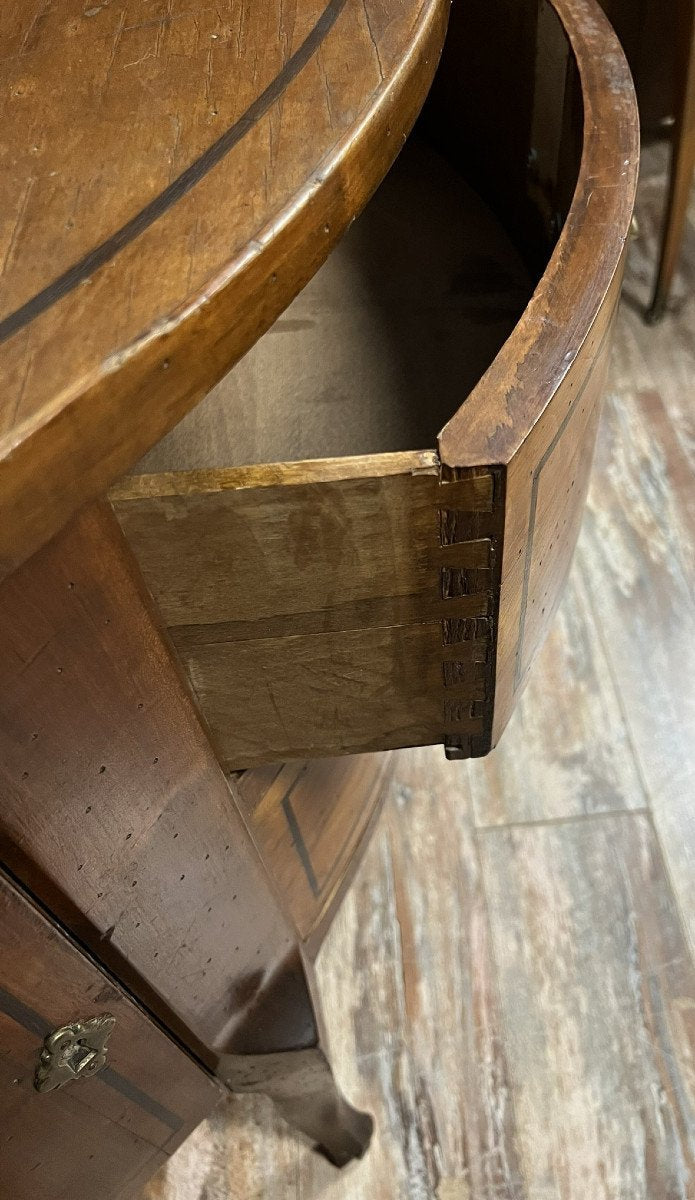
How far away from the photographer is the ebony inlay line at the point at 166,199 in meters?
0.31

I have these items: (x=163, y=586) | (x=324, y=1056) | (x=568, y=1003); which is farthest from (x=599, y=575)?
(x=163, y=586)

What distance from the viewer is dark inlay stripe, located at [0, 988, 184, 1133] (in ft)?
1.37

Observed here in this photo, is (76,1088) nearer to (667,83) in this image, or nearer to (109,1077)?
(109,1077)

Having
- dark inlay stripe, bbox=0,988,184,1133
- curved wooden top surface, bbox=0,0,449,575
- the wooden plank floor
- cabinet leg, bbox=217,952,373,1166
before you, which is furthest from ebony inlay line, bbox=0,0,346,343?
the wooden plank floor

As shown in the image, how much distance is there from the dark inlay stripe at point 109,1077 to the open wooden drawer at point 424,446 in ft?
0.51

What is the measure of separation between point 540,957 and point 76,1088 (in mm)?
604

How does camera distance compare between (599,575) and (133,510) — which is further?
(599,575)

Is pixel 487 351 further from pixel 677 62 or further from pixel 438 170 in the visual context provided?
pixel 677 62

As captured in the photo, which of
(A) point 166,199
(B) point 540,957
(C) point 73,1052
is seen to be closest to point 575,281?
(A) point 166,199

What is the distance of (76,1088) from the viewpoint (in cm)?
51

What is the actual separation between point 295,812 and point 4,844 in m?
0.43

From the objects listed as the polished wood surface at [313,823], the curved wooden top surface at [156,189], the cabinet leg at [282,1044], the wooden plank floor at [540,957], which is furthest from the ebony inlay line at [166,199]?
the wooden plank floor at [540,957]

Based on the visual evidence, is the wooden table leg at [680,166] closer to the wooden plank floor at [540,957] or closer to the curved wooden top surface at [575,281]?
the wooden plank floor at [540,957]

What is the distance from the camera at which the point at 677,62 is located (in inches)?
49.1
